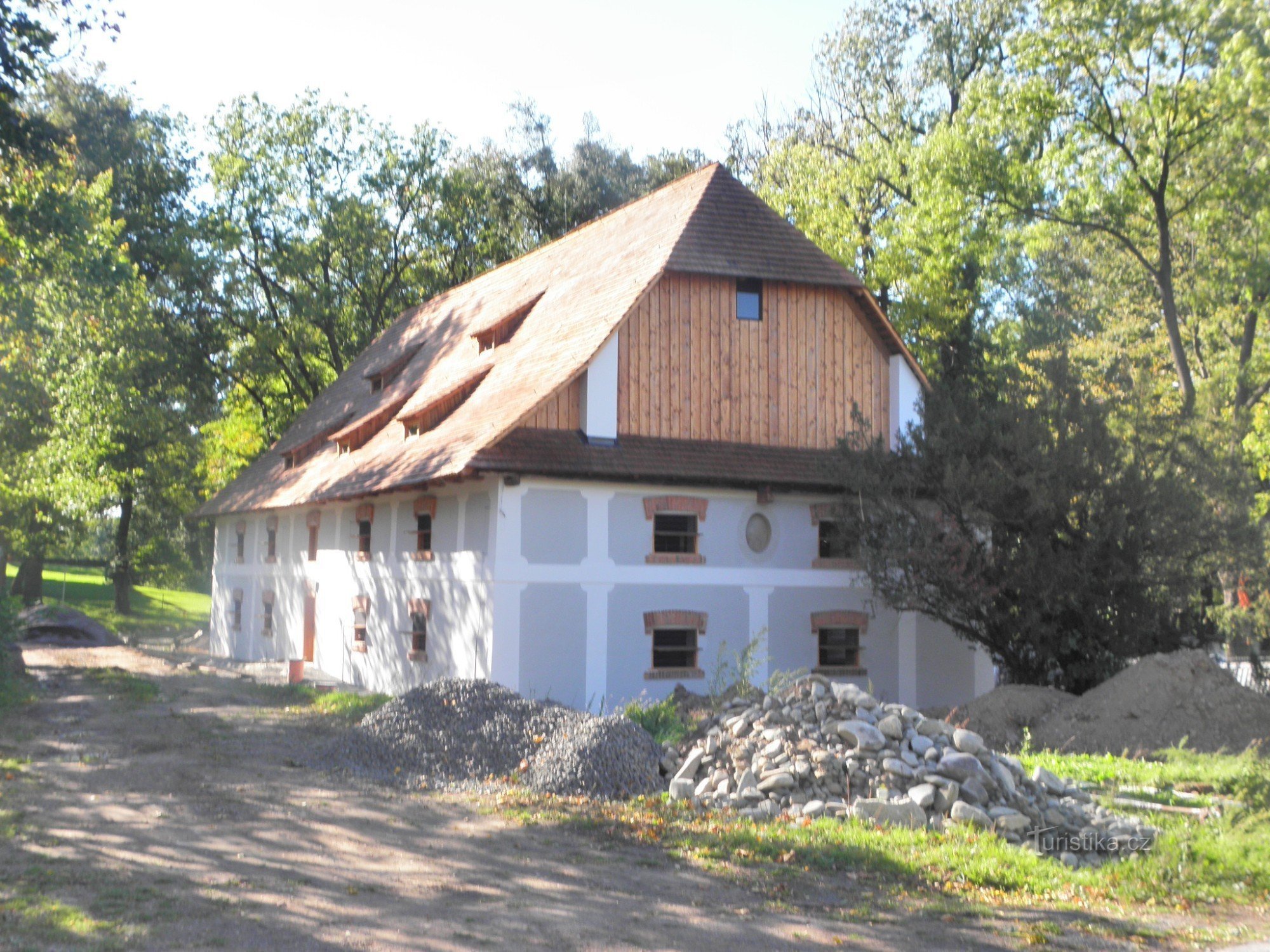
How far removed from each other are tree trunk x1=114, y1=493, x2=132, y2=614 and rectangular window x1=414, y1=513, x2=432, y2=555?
27.3 meters

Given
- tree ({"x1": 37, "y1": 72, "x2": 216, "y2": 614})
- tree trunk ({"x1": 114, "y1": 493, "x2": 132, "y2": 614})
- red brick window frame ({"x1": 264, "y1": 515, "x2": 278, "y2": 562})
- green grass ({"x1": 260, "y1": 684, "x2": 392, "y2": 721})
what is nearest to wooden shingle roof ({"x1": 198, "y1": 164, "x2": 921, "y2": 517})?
red brick window frame ({"x1": 264, "y1": 515, "x2": 278, "y2": 562})

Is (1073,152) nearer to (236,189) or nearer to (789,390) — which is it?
(789,390)

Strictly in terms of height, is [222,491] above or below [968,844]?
above

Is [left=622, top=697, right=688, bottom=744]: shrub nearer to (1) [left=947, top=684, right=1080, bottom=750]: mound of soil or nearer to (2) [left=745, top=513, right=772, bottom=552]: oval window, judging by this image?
(1) [left=947, top=684, right=1080, bottom=750]: mound of soil

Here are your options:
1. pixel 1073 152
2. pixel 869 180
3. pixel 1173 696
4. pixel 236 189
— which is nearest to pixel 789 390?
pixel 1173 696

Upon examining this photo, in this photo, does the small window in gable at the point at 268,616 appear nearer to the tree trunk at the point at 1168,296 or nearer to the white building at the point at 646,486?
the white building at the point at 646,486

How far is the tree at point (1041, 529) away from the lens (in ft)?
62.5

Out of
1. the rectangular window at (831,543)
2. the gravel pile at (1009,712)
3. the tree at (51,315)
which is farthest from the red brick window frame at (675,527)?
the tree at (51,315)

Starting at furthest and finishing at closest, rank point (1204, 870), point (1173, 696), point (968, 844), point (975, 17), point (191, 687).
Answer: point (975, 17), point (191, 687), point (1173, 696), point (968, 844), point (1204, 870)

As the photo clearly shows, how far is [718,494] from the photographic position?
2127 centimetres

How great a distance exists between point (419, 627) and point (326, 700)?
211cm

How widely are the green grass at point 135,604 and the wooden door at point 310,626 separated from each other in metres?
14.9

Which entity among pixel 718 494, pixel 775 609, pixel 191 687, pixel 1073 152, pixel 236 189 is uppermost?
pixel 236 189

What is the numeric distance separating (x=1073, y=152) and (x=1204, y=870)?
73.9 ft
